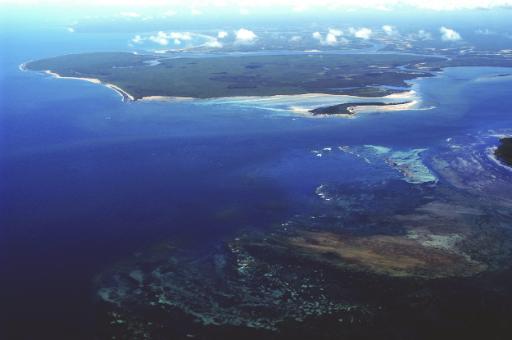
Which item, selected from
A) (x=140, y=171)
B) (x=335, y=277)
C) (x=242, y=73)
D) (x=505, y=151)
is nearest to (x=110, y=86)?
(x=242, y=73)

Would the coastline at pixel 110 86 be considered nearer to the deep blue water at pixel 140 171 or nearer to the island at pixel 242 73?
the island at pixel 242 73

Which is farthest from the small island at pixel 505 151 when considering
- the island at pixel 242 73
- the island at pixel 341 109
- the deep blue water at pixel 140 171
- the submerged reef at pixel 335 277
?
the island at pixel 242 73

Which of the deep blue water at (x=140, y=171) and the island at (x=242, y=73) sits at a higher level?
the island at (x=242, y=73)

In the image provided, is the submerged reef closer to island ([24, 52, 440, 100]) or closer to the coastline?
island ([24, 52, 440, 100])

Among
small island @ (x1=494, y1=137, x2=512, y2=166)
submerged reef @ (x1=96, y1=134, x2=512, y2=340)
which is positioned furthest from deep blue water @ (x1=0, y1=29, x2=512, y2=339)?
small island @ (x1=494, y1=137, x2=512, y2=166)

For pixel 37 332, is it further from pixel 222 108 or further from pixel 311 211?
Result: pixel 222 108

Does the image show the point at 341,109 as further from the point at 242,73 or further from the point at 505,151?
the point at 242,73

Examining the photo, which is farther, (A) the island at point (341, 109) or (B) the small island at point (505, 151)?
(A) the island at point (341, 109)
